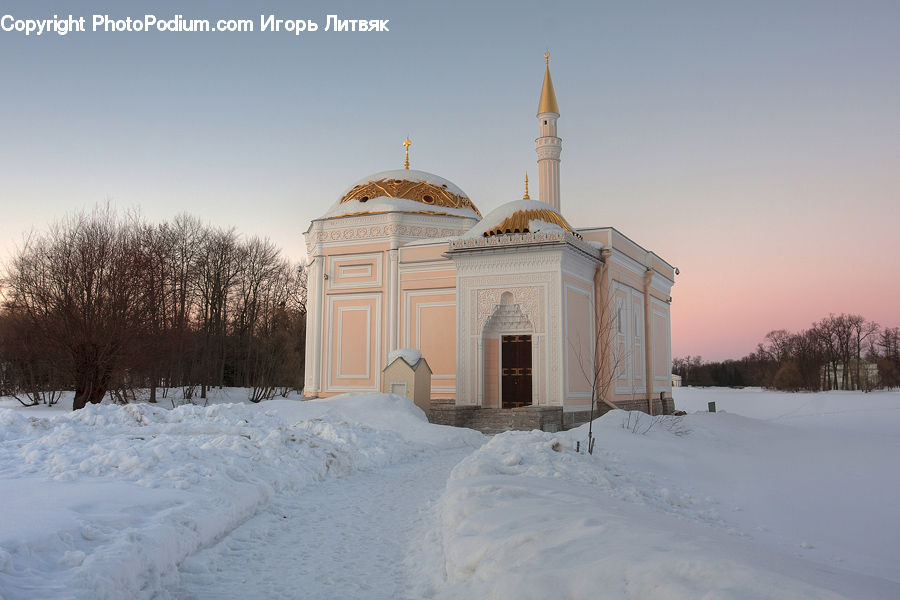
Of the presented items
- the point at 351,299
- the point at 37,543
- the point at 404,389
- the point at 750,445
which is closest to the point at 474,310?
the point at 404,389

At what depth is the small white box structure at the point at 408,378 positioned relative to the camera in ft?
54.4

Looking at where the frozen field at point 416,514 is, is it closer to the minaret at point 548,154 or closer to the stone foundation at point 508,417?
the stone foundation at point 508,417

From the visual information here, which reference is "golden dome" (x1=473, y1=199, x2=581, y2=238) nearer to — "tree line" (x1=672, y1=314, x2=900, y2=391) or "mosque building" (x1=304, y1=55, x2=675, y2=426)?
"mosque building" (x1=304, y1=55, x2=675, y2=426)

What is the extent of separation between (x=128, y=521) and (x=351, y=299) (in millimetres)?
16414

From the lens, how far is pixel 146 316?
1777 centimetres

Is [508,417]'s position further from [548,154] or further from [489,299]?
[548,154]

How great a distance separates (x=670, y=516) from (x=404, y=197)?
1663 cm

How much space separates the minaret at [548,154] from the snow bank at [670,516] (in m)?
9.90

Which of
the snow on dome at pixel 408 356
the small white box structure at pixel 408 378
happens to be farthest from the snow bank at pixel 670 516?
the snow on dome at pixel 408 356

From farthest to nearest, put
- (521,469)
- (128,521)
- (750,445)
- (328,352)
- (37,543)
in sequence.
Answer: (328,352) < (750,445) < (521,469) < (128,521) < (37,543)

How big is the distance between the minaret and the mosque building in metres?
0.04

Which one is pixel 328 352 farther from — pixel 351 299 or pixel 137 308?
pixel 137 308

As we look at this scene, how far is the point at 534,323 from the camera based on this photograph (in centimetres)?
1647

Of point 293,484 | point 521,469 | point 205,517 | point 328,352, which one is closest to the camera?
point 205,517
